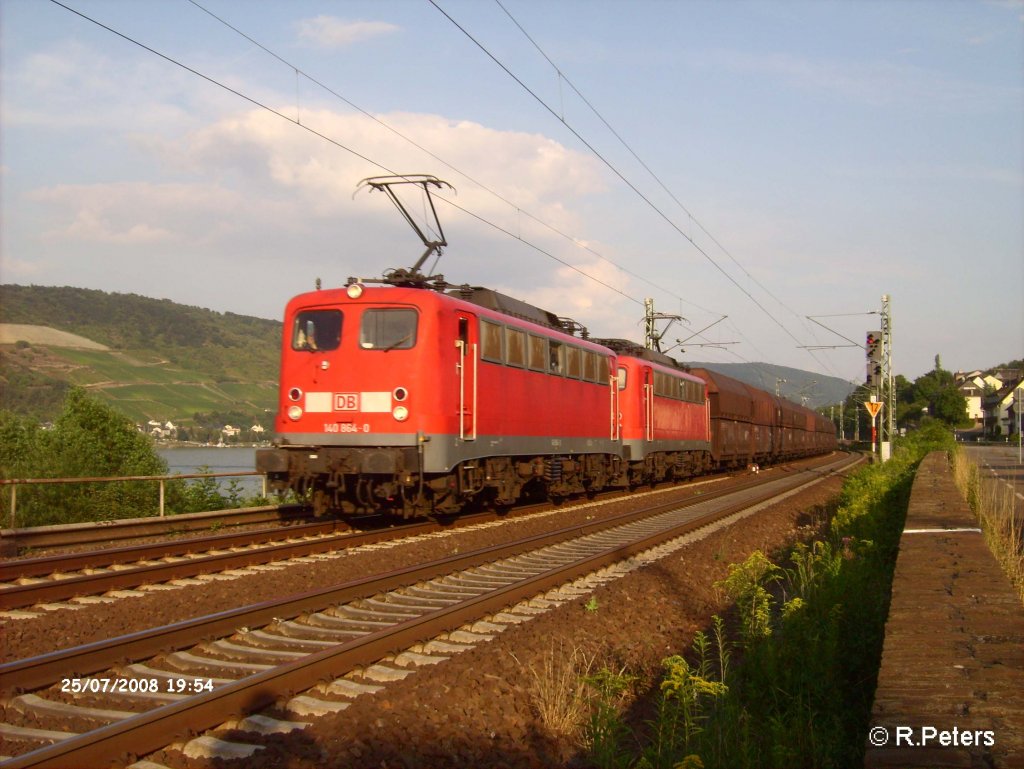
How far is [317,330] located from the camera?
13477 millimetres

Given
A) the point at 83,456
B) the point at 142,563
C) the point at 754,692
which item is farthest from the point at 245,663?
the point at 83,456

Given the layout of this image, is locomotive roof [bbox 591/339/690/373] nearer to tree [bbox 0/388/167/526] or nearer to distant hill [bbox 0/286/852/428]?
tree [bbox 0/388/167/526]

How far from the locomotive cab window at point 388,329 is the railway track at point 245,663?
3.94 m

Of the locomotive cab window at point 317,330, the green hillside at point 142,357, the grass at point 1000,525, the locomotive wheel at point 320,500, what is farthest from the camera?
the green hillside at point 142,357

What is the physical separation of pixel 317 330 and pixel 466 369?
2.28 m

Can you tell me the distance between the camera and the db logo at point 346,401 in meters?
12.9

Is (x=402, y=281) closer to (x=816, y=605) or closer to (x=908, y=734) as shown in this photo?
(x=816, y=605)

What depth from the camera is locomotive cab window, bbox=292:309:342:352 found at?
13.3m

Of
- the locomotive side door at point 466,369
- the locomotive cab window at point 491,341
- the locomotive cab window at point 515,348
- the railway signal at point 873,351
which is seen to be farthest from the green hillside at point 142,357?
the railway signal at point 873,351

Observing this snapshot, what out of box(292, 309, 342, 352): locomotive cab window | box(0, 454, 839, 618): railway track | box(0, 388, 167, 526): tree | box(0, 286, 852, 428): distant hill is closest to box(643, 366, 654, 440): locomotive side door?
box(0, 454, 839, 618): railway track

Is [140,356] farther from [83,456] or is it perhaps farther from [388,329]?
[388,329]

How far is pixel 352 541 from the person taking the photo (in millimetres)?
12219

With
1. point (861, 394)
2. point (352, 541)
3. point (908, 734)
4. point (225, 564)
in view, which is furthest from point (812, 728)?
point (861, 394)

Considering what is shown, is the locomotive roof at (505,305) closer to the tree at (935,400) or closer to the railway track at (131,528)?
the railway track at (131,528)
